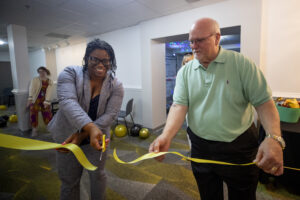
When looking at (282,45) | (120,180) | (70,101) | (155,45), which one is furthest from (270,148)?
(155,45)

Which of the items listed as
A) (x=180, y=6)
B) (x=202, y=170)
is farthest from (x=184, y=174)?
(x=180, y=6)

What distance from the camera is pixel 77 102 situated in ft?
3.97

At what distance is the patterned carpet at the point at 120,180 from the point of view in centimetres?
206

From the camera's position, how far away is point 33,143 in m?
0.99

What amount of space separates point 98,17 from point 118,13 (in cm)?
57

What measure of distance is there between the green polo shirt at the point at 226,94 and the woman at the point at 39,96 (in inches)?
164

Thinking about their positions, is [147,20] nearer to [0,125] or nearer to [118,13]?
[118,13]

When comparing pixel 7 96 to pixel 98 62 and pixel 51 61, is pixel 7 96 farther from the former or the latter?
pixel 98 62

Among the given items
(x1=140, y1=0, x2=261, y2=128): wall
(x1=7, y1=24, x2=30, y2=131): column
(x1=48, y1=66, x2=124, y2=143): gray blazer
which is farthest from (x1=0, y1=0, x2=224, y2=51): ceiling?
(x1=48, y1=66, x2=124, y2=143): gray blazer

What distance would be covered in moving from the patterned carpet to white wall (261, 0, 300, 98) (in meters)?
1.64

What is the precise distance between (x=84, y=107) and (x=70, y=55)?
6924 mm

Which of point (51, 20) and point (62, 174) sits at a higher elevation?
point (51, 20)

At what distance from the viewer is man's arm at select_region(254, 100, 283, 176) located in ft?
2.80

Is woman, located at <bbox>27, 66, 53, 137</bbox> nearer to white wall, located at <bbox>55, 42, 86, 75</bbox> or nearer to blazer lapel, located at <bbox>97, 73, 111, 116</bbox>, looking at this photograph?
white wall, located at <bbox>55, 42, 86, 75</bbox>
